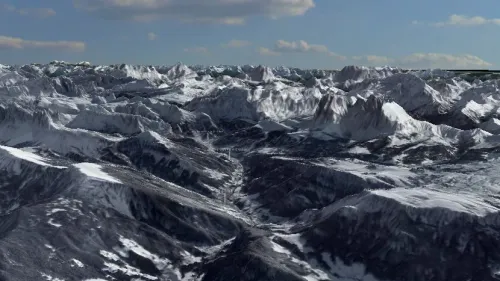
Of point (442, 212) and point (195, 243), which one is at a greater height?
point (442, 212)

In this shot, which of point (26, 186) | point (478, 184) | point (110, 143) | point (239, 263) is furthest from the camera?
point (110, 143)

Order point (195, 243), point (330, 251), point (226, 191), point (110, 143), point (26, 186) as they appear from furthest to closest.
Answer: point (110, 143) < point (226, 191) < point (26, 186) < point (195, 243) < point (330, 251)

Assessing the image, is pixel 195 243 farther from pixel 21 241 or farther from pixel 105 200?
pixel 21 241

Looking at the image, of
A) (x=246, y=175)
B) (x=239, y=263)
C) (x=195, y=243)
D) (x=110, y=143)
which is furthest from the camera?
(x=110, y=143)

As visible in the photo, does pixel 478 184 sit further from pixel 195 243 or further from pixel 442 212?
pixel 195 243

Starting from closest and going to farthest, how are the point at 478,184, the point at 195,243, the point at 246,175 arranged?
the point at 195,243 → the point at 478,184 → the point at 246,175

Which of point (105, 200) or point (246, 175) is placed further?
point (246, 175)

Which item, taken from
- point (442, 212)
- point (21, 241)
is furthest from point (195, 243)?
point (442, 212)

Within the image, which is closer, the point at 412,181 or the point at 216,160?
the point at 412,181

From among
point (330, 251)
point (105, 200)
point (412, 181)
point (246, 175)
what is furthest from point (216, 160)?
point (330, 251)
